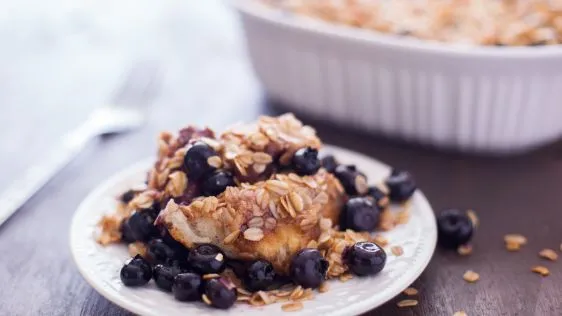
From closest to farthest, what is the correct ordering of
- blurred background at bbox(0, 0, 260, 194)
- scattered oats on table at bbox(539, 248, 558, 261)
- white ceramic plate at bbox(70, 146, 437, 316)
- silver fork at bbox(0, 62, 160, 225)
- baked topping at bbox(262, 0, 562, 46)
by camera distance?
white ceramic plate at bbox(70, 146, 437, 316)
scattered oats on table at bbox(539, 248, 558, 261)
silver fork at bbox(0, 62, 160, 225)
baked topping at bbox(262, 0, 562, 46)
blurred background at bbox(0, 0, 260, 194)

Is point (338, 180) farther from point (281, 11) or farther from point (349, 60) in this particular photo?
point (281, 11)

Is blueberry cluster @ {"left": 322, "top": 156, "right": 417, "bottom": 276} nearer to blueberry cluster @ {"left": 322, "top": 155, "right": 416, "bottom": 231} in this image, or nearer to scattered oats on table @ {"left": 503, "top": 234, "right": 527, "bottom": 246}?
blueberry cluster @ {"left": 322, "top": 155, "right": 416, "bottom": 231}

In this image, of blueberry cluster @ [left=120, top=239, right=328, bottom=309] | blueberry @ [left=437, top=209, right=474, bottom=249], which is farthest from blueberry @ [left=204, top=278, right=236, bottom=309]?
blueberry @ [left=437, top=209, right=474, bottom=249]

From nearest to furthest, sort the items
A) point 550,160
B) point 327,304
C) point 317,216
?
point 327,304 → point 317,216 → point 550,160

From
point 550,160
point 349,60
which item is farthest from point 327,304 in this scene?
point 550,160

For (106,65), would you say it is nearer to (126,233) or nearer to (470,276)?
(126,233)

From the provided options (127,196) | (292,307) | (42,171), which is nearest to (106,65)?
(42,171)
